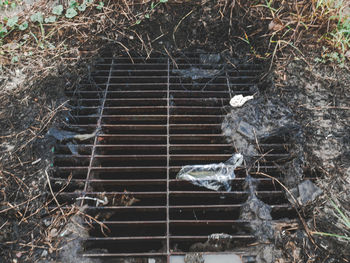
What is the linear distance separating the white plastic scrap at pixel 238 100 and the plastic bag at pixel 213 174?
1.41ft

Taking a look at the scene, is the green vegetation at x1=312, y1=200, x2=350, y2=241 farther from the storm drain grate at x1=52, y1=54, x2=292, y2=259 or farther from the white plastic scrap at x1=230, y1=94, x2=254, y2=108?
the white plastic scrap at x1=230, y1=94, x2=254, y2=108

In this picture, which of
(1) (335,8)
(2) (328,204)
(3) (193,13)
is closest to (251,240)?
(2) (328,204)

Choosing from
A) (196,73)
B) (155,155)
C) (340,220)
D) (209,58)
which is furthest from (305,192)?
(209,58)

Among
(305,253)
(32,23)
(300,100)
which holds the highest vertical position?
(32,23)

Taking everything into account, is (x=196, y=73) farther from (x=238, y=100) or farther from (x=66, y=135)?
(x=66, y=135)

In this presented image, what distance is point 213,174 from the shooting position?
5.56ft

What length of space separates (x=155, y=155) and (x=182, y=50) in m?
1.10

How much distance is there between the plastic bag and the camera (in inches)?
65.4

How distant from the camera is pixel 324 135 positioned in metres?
1.79

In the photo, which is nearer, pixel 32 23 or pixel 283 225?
pixel 283 225

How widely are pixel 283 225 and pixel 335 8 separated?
1950 mm

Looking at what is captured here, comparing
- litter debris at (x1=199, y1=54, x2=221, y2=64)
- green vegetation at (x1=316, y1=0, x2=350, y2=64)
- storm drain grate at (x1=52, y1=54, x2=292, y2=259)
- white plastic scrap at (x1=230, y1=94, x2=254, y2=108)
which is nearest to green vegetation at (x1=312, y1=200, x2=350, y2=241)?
storm drain grate at (x1=52, y1=54, x2=292, y2=259)

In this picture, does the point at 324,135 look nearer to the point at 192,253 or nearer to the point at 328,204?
the point at 328,204

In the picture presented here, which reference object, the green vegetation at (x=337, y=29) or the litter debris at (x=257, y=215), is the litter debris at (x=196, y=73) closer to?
the green vegetation at (x=337, y=29)
